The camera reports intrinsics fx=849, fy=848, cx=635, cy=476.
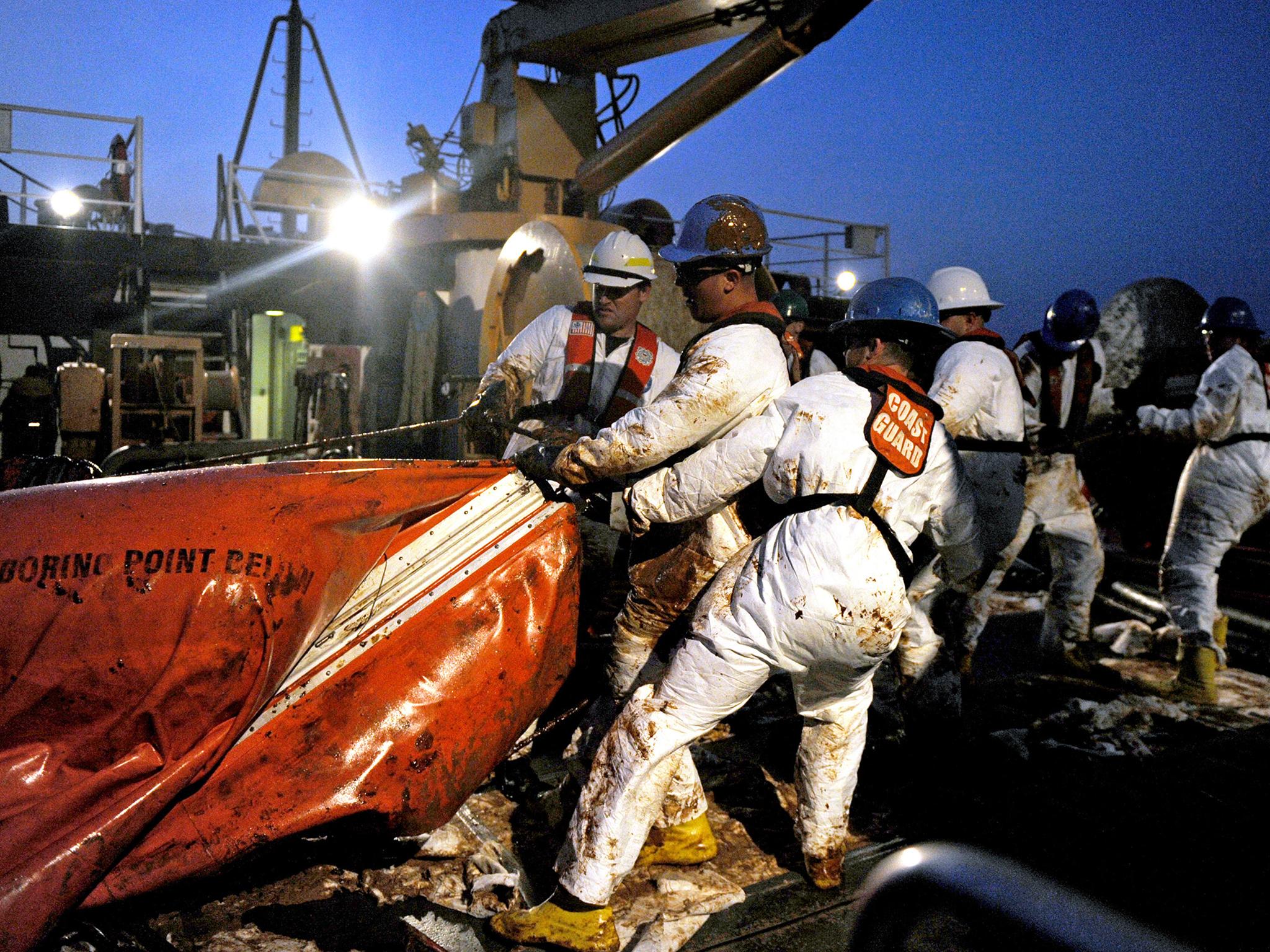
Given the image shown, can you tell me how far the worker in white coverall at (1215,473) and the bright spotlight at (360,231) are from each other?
28.8 ft

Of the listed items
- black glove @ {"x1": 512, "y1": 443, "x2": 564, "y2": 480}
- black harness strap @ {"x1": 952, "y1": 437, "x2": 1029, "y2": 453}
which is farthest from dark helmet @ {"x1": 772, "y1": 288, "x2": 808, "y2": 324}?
black glove @ {"x1": 512, "y1": 443, "x2": 564, "y2": 480}

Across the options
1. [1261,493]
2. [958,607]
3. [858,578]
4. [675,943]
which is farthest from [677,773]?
[1261,493]

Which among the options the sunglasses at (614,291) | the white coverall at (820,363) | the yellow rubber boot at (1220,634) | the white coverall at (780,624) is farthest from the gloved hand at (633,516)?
the yellow rubber boot at (1220,634)

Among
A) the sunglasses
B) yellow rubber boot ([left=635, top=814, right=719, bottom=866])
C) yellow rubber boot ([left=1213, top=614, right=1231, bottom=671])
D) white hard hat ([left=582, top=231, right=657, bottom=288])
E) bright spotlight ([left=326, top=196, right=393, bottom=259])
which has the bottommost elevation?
yellow rubber boot ([left=635, top=814, right=719, bottom=866])

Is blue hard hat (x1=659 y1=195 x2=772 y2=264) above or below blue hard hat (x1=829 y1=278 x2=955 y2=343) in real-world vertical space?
above

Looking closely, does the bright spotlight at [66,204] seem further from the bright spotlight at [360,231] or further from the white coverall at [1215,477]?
the white coverall at [1215,477]

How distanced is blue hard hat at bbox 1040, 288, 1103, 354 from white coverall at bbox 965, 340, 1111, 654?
10 centimetres

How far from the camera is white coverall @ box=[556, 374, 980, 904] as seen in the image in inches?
91.6

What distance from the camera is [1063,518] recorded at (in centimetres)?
493

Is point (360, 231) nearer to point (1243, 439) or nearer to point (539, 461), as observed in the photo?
point (539, 461)

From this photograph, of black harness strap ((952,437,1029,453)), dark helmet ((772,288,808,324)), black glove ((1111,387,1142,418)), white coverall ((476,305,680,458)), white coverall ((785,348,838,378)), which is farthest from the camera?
black glove ((1111,387,1142,418))

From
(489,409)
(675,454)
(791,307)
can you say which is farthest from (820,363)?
(675,454)

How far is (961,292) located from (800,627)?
10.0ft

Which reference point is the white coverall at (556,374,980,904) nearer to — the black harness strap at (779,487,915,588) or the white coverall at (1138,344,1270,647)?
the black harness strap at (779,487,915,588)
